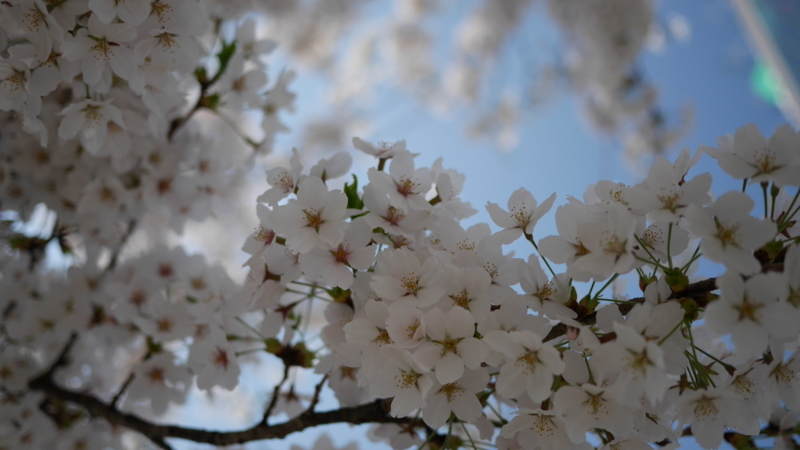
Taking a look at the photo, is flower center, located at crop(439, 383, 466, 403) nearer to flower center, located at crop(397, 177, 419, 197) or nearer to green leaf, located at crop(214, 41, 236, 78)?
flower center, located at crop(397, 177, 419, 197)

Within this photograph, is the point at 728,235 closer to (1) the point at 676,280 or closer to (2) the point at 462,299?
(1) the point at 676,280

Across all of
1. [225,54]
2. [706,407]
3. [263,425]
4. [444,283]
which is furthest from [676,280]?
[225,54]

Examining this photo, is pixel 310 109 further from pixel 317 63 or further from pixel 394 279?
pixel 394 279

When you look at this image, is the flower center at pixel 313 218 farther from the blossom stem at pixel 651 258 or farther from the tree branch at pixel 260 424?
the blossom stem at pixel 651 258

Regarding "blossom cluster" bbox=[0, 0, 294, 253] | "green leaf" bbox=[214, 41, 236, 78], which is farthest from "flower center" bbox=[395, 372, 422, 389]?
"green leaf" bbox=[214, 41, 236, 78]

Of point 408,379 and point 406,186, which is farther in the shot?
point 406,186

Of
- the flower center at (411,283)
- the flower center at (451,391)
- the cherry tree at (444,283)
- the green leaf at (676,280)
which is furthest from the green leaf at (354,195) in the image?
the green leaf at (676,280)

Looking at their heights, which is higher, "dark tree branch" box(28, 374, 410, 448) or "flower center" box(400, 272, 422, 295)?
"flower center" box(400, 272, 422, 295)

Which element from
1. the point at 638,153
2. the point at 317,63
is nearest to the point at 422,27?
the point at 317,63

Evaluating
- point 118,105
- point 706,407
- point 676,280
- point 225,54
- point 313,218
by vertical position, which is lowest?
point 706,407
